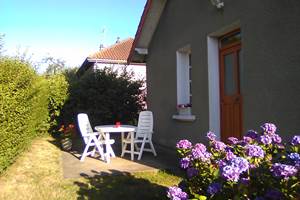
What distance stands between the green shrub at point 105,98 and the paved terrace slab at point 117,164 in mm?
5766

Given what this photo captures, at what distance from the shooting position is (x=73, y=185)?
19.7 ft

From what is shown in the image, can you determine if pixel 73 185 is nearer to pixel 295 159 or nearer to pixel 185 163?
pixel 185 163

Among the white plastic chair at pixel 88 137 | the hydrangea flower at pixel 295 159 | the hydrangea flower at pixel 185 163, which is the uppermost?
the hydrangea flower at pixel 295 159

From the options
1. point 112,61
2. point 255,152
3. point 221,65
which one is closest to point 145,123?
point 221,65

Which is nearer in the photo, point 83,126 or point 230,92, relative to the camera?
point 230,92

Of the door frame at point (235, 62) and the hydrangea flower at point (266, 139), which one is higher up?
the door frame at point (235, 62)

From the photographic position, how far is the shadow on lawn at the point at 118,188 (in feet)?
17.6

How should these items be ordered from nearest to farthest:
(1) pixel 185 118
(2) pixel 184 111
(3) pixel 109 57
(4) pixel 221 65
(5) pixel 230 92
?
(5) pixel 230 92
(4) pixel 221 65
(1) pixel 185 118
(2) pixel 184 111
(3) pixel 109 57

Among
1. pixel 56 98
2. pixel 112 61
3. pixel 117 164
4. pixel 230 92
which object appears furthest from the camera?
pixel 112 61

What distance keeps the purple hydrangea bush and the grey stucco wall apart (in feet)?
Result: 6.53

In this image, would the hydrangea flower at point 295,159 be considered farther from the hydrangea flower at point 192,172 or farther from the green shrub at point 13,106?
the green shrub at point 13,106

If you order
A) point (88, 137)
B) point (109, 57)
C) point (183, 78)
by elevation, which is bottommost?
point (88, 137)

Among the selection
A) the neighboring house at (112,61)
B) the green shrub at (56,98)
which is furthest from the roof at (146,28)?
the neighboring house at (112,61)

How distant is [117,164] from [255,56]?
408cm
